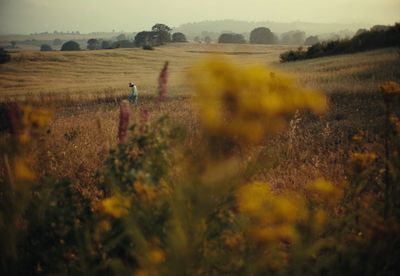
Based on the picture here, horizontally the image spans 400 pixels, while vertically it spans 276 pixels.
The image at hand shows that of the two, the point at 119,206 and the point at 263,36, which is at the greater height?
the point at 263,36

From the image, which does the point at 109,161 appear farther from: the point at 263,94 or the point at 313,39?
the point at 313,39

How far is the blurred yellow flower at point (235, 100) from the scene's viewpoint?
1.25 metres

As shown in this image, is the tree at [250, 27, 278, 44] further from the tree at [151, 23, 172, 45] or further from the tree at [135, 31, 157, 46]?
the tree at [135, 31, 157, 46]

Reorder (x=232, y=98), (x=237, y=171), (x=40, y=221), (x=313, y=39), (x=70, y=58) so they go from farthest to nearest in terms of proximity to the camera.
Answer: (x=313, y=39)
(x=70, y=58)
(x=40, y=221)
(x=237, y=171)
(x=232, y=98)

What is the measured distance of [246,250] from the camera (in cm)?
200

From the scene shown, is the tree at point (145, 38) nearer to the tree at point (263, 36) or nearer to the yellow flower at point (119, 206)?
the tree at point (263, 36)

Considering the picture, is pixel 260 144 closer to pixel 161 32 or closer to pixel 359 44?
pixel 359 44

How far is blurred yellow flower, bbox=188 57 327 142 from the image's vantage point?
1.25 m

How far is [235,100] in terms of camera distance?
51.9 inches

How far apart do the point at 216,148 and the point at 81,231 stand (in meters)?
1.47

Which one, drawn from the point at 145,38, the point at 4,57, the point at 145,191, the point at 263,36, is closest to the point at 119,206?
the point at 145,191

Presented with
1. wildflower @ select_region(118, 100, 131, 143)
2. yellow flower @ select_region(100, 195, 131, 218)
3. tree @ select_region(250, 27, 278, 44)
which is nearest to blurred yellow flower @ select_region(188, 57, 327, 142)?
yellow flower @ select_region(100, 195, 131, 218)

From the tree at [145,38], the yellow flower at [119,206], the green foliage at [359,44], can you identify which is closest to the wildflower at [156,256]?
the yellow flower at [119,206]

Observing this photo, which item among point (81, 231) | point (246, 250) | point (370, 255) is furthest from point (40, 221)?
point (370, 255)
